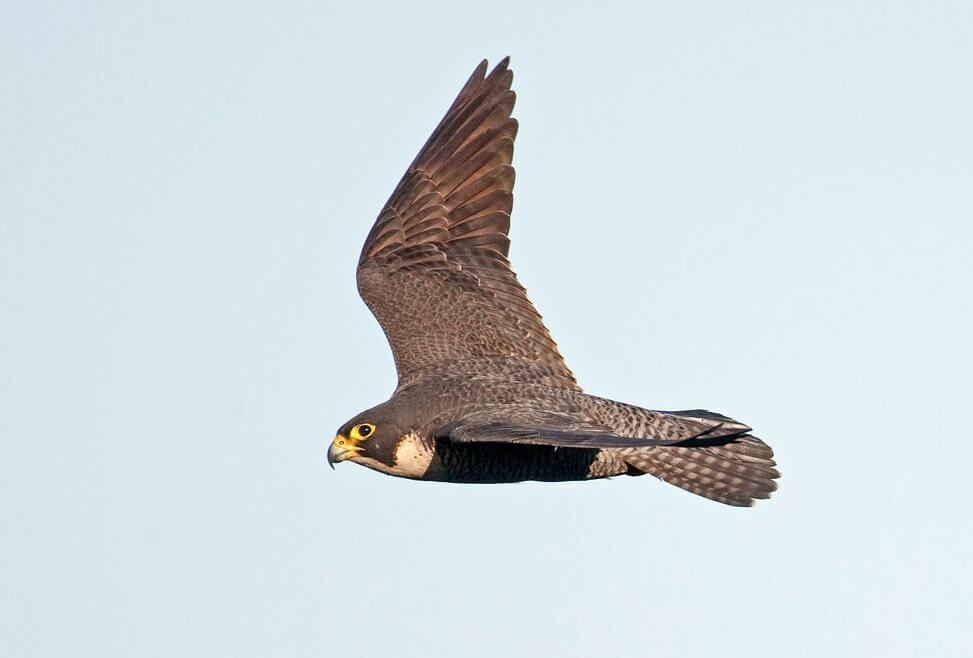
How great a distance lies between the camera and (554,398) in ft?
40.0

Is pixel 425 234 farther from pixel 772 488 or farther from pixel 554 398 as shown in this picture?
pixel 772 488

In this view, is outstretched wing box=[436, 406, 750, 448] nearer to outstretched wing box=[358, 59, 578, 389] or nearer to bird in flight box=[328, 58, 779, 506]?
bird in flight box=[328, 58, 779, 506]

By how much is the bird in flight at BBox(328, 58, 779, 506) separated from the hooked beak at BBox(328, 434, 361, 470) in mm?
11

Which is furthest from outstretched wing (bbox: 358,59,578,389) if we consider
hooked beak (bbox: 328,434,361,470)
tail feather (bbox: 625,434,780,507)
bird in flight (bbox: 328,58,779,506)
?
hooked beak (bbox: 328,434,361,470)

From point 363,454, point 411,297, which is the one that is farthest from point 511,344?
point 363,454

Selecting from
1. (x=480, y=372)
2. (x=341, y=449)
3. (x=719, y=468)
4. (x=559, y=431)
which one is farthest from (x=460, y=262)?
(x=559, y=431)

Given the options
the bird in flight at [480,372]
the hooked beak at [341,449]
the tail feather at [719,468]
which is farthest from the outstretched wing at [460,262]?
the hooked beak at [341,449]

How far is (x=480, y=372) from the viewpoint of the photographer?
41.5 ft

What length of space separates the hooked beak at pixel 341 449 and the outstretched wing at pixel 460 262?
46.6 inches

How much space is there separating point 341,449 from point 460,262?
2.69 meters

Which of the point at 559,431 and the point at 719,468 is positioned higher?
the point at 719,468

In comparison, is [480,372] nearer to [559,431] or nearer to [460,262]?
[460,262]

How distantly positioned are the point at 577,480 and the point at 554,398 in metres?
0.68

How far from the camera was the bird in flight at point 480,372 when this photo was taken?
38.2 ft
